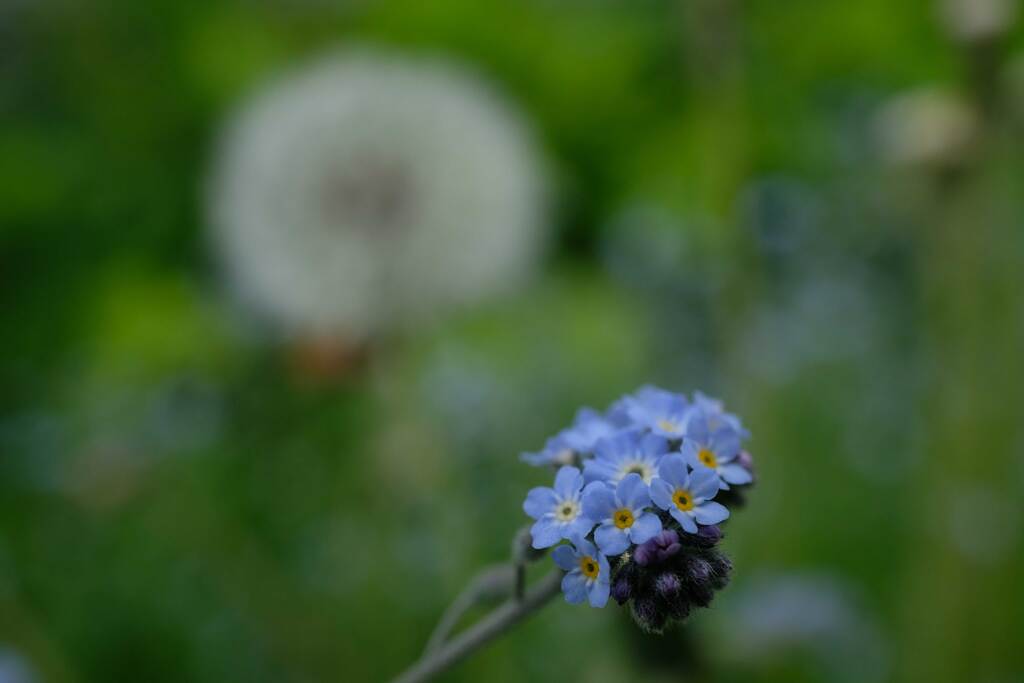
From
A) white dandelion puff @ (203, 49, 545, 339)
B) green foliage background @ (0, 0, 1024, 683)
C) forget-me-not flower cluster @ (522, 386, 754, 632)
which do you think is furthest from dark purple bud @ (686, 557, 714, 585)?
white dandelion puff @ (203, 49, 545, 339)

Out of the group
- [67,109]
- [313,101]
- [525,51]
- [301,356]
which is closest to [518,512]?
[301,356]

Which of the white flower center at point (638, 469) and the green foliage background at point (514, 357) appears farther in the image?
the green foliage background at point (514, 357)

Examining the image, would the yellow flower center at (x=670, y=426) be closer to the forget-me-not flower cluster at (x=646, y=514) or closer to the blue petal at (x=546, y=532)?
the forget-me-not flower cluster at (x=646, y=514)

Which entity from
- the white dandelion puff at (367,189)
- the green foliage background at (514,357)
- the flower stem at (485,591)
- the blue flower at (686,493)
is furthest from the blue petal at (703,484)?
the white dandelion puff at (367,189)

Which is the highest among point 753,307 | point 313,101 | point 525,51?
point 525,51

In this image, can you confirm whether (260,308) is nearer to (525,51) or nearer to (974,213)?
(525,51)

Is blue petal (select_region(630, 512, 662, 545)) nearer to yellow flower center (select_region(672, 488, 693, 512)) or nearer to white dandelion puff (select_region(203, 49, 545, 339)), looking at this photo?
yellow flower center (select_region(672, 488, 693, 512))
